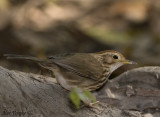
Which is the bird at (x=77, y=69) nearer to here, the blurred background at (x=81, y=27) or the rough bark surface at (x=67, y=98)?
the rough bark surface at (x=67, y=98)

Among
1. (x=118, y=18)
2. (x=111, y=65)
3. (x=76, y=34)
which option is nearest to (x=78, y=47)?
(x=76, y=34)

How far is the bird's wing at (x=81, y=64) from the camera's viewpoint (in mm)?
4908

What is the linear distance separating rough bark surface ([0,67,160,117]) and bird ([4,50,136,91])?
0.47 feet

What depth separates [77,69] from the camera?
4984 millimetres

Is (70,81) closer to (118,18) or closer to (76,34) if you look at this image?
(76,34)

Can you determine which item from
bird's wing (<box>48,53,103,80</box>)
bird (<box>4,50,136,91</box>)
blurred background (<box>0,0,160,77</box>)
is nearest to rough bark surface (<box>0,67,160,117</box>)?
bird (<box>4,50,136,91</box>)

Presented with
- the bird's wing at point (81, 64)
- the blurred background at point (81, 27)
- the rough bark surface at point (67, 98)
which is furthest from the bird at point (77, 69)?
the blurred background at point (81, 27)

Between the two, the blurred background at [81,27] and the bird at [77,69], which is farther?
the blurred background at [81,27]

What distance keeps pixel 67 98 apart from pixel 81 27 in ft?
16.9

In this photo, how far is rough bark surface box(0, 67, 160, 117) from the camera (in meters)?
4.24

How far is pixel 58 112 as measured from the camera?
14.7 feet

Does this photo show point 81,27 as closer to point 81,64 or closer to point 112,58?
point 112,58

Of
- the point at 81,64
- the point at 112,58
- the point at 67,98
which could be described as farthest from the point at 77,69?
the point at 112,58

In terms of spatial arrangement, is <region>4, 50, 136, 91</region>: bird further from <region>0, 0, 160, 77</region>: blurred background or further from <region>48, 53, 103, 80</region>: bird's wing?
<region>0, 0, 160, 77</region>: blurred background
